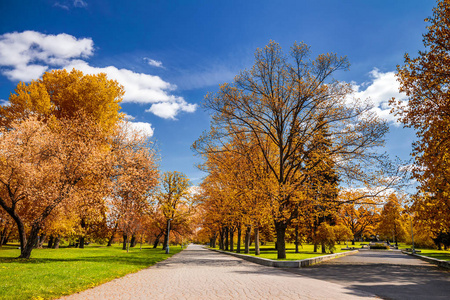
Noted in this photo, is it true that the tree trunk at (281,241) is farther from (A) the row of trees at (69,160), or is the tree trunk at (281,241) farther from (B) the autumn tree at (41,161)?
(B) the autumn tree at (41,161)

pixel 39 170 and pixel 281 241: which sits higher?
pixel 39 170

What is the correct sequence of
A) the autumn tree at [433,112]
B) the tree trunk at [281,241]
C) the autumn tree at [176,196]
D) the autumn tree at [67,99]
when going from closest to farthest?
the autumn tree at [433,112] < the tree trunk at [281,241] < the autumn tree at [67,99] < the autumn tree at [176,196]

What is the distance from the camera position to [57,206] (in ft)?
54.9

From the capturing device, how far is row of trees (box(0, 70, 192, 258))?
16.6 meters

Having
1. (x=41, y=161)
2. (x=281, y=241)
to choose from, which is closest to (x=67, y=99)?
(x=41, y=161)

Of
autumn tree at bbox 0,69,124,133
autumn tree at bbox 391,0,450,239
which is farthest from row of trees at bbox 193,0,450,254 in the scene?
autumn tree at bbox 0,69,124,133

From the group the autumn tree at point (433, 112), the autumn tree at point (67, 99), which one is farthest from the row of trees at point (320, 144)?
the autumn tree at point (67, 99)

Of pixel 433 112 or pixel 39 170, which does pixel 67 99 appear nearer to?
pixel 39 170

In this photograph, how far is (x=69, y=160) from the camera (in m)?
17.6

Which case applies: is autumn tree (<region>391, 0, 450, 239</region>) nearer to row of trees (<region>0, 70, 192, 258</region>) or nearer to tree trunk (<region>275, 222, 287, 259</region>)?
tree trunk (<region>275, 222, 287, 259</region>)

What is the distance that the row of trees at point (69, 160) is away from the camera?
1658cm

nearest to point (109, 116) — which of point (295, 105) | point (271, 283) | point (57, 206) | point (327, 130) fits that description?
point (57, 206)

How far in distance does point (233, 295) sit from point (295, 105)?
51.8 feet

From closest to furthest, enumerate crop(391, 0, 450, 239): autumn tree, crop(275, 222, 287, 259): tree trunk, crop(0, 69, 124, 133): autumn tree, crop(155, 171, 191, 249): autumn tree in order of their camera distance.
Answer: crop(391, 0, 450, 239): autumn tree → crop(275, 222, 287, 259): tree trunk → crop(0, 69, 124, 133): autumn tree → crop(155, 171, 191, 249): autumn tree
